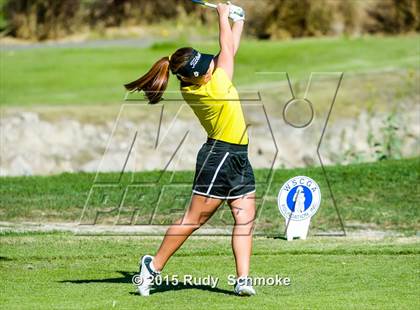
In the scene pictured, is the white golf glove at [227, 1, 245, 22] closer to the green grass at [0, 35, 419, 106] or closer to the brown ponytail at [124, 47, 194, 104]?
the brown ponytail at [124, 47, 194, 104]

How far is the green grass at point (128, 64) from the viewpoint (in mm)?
26719

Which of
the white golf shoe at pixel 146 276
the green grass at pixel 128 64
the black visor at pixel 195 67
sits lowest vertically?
the green grass at pixel 128 64

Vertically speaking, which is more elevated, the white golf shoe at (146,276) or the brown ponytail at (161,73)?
the brown ponytail at (161,73)

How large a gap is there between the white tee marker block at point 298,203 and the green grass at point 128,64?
12.2m

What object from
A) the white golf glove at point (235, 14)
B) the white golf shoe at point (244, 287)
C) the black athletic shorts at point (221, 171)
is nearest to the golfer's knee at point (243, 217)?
the black athletic shorts at point (221, 171)

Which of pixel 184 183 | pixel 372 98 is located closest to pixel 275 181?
pixel 184 183

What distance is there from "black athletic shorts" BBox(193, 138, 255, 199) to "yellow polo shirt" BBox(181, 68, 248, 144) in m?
0.08

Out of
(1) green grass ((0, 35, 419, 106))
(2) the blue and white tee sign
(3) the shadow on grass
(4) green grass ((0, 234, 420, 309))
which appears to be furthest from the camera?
(1) green grass ((0, 35, 419, 106))

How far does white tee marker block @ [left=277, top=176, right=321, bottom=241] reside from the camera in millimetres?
12508

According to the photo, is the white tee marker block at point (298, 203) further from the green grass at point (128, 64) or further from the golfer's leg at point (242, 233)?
the green grass at point (128, 64)

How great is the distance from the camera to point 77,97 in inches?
1022

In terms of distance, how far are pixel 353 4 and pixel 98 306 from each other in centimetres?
2830

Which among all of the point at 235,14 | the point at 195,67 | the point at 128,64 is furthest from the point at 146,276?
the point at 128,64

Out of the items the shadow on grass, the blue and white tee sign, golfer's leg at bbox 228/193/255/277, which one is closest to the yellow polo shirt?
golfer's leg at bbox 228/193/255/277
